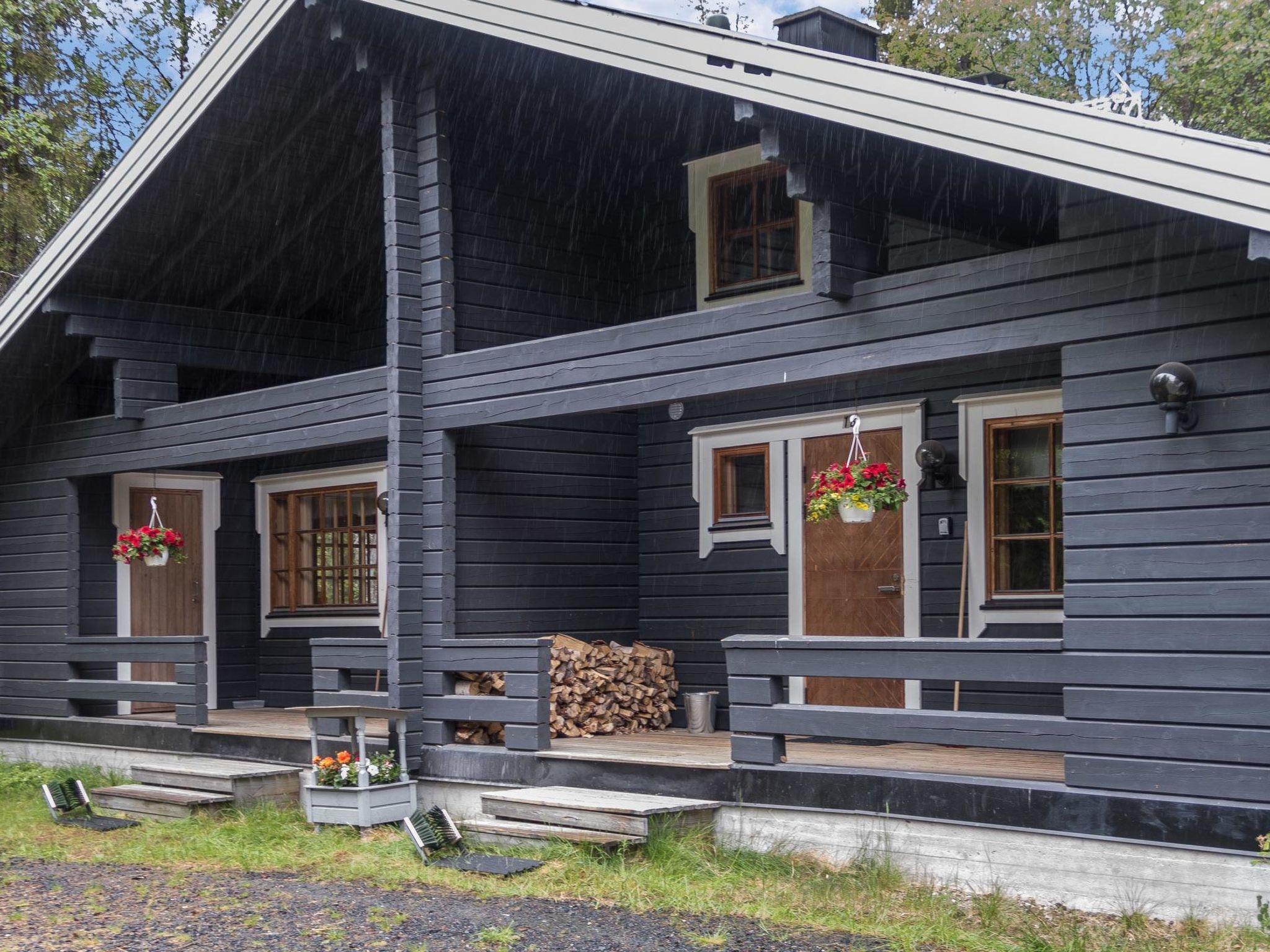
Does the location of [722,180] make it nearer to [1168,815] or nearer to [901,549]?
[901,549]

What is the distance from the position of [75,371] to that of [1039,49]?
1740 cm

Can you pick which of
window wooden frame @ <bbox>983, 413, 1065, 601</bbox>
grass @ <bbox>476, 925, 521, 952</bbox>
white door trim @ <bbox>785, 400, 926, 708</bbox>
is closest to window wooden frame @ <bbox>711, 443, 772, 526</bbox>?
white door trim @ <bbox>785, 400, 926, 708</bbox>

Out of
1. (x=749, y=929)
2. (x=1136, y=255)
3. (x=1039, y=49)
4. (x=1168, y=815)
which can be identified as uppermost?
(x=1039, y=49)

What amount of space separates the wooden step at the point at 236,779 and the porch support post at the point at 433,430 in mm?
1166

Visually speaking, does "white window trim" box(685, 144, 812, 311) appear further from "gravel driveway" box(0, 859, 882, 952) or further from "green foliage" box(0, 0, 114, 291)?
"green foliage" box(0, 0, 114, 291)

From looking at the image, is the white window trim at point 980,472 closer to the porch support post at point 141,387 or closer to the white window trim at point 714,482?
the white window trim at point 714,482

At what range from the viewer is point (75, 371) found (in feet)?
37.8

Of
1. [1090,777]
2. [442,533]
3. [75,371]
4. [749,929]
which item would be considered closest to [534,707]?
[442,533]

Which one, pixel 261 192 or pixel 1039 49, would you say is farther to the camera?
pixel 1039 49

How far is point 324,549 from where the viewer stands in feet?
39.8

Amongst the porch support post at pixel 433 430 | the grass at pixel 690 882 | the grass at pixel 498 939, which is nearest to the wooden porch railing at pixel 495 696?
the porch support post at pixel 433 430

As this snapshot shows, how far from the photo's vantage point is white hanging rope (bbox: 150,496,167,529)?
35.2ft

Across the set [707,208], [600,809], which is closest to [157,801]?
[600,809]

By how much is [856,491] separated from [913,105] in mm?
2247
